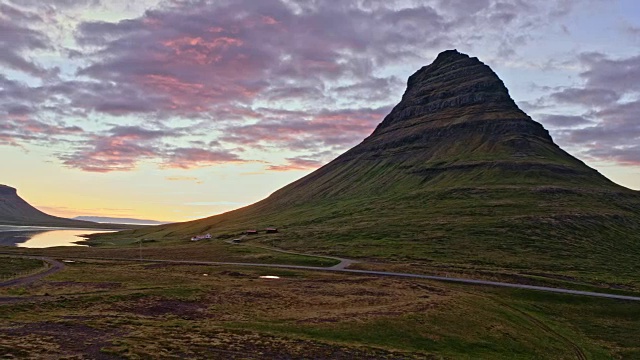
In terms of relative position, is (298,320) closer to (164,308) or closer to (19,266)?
(164,308)

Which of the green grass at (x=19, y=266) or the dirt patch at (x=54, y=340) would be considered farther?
the green grass at (x=19, y=266)

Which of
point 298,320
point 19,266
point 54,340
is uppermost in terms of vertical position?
point 19,266

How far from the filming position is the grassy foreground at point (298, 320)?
3594 centimetres

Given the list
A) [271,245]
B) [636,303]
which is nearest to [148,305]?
[636,303]

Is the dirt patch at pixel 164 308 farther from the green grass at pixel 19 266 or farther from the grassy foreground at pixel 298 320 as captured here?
the green grass at pixel 19 266

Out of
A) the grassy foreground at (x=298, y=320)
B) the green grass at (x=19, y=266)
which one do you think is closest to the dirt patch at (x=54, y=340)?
the grassy foreground at (x=298, y=320)

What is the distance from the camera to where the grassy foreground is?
35938 millimetres

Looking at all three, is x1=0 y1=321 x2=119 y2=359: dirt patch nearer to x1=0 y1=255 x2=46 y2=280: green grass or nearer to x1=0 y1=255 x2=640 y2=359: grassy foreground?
x1=0 y1=255 x2=640 y2=359: grassy foreground

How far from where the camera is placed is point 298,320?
160 ft

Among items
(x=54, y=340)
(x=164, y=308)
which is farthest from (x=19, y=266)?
(x=54, y=340)

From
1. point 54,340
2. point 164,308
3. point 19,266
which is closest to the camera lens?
point 54,340

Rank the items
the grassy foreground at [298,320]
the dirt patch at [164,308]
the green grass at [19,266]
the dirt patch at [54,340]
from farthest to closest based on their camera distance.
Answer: the green grass at [19,266] → the dirt patch at [164,308] → the grassy foreground at [298,320] → the dirt patch at [54,340]

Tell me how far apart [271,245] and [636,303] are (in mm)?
116091

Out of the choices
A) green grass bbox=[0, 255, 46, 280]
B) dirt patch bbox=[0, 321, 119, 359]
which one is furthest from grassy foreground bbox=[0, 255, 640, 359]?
green grass bbox=[0, 255, 46, 280]
